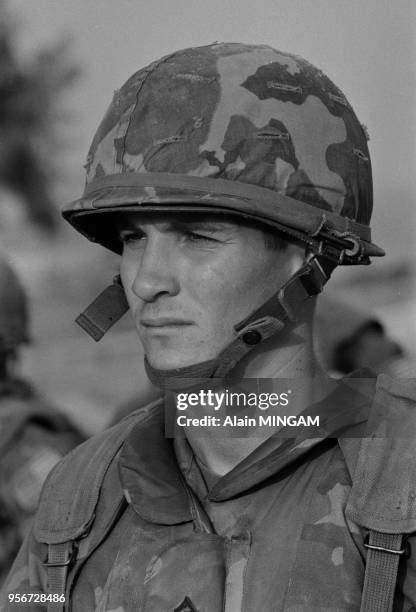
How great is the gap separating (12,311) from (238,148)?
13.4 ft

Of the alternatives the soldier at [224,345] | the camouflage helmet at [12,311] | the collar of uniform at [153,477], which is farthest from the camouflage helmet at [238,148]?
the camouflage helmet at [12,311]

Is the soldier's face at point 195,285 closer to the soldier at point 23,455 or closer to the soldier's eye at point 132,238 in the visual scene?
the soldier's eye at point 132,238

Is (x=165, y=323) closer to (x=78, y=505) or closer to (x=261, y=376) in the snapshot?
(x=261, y=376)

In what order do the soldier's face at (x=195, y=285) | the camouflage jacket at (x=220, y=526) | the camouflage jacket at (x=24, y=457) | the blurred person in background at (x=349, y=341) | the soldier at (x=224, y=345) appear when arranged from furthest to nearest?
the blurred person in background at (x=349, y=341) → the camouflage jacket at (x=24, y=457) → the soldier's face at (x=195, y=285) → the soldier at (x=224, y=345) → the camouflage jacket at (x=220, y=526)

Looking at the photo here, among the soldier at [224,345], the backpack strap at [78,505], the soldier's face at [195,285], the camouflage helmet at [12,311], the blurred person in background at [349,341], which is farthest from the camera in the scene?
the blurred person in background at [349,341]

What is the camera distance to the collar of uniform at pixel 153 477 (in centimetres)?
277

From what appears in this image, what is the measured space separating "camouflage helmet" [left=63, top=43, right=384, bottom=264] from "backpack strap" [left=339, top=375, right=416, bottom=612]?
51cm

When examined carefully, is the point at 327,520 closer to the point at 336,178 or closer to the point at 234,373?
the point at 234,373

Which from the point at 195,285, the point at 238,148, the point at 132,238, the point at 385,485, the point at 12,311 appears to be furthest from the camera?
the point at 12,311

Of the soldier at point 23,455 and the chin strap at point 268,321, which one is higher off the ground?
the chin strap at point 268,321

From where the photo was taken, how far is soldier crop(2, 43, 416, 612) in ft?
8.50

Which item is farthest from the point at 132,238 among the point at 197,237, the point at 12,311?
the point at 12,311

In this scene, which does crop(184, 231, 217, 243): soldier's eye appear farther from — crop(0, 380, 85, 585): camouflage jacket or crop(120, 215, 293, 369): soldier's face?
crop(0, 380, 85, 585): camouflage jacket

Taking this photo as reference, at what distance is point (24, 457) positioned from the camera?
525 centimetres
